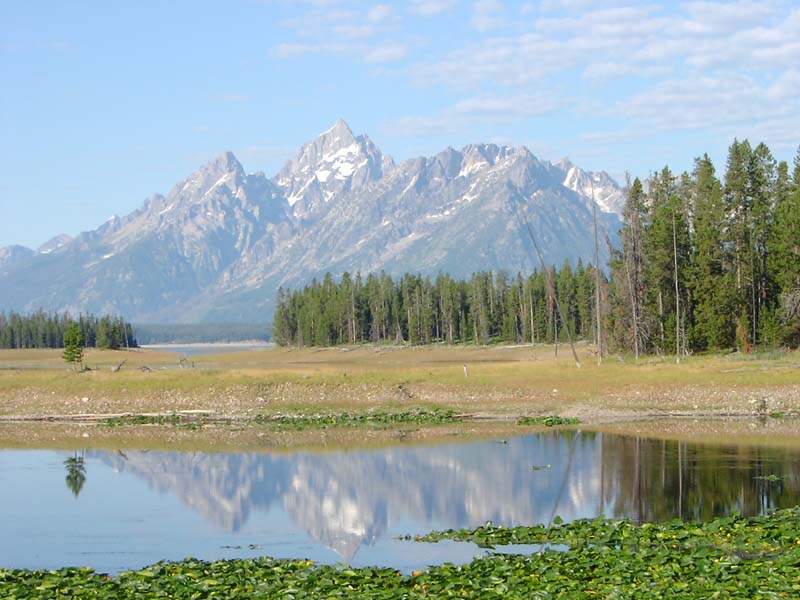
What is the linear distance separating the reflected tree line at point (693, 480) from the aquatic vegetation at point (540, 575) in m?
4.65

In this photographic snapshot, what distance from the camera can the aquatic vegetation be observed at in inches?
888

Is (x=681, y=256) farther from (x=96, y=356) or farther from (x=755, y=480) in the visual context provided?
(x=96, y=356)

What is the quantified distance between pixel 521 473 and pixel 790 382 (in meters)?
28.4

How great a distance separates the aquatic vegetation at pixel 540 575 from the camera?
22.6 metres

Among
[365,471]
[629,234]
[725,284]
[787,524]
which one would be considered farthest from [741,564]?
[629,234]

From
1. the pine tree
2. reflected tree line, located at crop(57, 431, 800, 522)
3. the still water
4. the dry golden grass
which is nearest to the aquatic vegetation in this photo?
the still water

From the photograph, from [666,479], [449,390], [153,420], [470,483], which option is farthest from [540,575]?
[449,390]

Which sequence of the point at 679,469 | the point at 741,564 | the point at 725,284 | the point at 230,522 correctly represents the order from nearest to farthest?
1. the point at 741,564
2. the point at 230,522
3. the point at 679,469
4. the point at 725,284

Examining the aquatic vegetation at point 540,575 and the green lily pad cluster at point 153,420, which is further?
the green lily pad cluster at point 153,420

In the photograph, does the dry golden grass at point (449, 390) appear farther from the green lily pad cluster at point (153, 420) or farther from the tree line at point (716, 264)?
the tree line at point (716, 264)

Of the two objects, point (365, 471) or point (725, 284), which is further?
point (725, 284)

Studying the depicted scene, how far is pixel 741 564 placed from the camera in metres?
24.2

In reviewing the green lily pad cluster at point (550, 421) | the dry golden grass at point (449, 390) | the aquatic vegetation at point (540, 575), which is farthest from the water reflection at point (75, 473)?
the green lily pad cluster at point (550, 421)

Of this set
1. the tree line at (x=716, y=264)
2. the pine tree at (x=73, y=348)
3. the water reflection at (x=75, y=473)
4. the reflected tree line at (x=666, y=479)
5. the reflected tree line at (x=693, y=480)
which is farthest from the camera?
the pine tree at (x=73, y=348)
